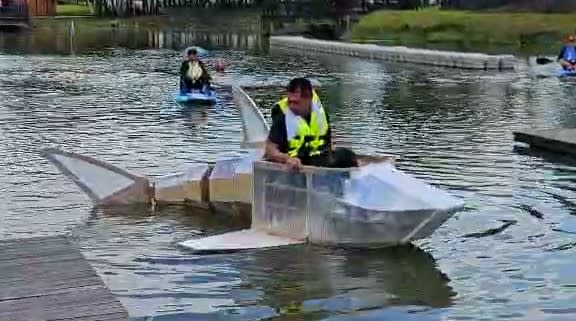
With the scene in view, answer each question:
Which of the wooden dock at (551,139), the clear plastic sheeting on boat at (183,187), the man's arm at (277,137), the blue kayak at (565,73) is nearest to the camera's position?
the man's arm at (277,137)

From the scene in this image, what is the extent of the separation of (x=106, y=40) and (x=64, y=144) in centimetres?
5224

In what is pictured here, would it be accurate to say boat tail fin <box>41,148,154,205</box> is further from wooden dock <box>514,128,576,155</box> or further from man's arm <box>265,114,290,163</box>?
wooden dock <box>514,128,576,155</box>

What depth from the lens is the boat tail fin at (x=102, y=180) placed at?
15047 mm

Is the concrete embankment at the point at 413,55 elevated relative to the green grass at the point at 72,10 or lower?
elevated

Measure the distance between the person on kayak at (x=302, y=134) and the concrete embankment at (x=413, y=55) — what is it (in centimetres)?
3145

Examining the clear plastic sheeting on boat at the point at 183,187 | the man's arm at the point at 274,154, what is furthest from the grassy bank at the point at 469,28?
the man's arm at the point at 274,154

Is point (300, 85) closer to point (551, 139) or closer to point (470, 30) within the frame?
point (551, 139)

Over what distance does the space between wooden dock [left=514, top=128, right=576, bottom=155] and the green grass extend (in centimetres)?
9671

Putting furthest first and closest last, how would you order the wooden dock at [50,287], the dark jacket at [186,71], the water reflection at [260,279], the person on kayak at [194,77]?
the person on kayak at [194,77]
the dark jacket at [186,71]
the water reflection at [260,279]
the wooden dock at [50,287]

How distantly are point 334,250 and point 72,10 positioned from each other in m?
114

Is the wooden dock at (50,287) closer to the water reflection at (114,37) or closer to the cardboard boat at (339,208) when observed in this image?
the cardboard boat at (339,208)

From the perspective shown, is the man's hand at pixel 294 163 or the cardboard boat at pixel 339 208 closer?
the cardboard boat at pixel 339 208

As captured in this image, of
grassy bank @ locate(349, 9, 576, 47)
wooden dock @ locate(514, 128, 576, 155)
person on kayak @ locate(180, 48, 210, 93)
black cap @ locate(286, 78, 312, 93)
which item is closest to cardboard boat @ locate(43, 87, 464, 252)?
black cap @ locate(286, 78, 312, 93)

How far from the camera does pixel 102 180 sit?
598 inches
